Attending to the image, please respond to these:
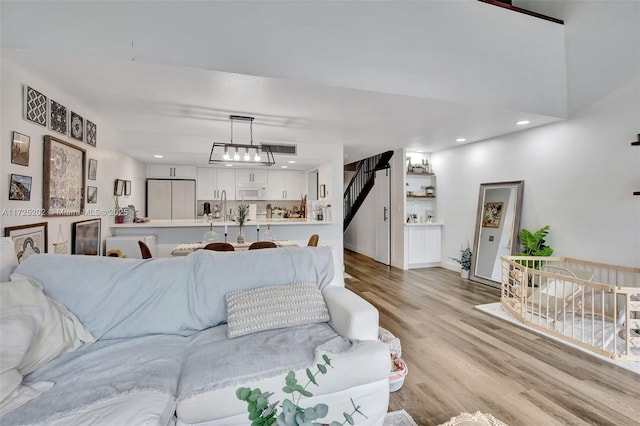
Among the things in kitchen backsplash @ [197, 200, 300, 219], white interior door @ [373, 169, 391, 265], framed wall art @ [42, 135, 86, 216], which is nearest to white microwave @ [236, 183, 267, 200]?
kitchen backsplash @ [197, 200, 300, 219]

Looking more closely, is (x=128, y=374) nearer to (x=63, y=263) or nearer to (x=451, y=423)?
(x=63, y=263)

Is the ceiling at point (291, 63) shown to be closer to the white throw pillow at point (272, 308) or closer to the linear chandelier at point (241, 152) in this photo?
the linear chandelier at point (241, 152)

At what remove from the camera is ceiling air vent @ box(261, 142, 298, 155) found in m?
4.62

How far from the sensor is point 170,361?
1516mm

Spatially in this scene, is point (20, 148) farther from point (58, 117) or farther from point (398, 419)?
point (398, 419)

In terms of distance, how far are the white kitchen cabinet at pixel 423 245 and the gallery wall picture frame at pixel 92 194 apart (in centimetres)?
488

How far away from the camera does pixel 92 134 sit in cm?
339

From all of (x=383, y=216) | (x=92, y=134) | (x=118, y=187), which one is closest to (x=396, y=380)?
(x=92, y=134)

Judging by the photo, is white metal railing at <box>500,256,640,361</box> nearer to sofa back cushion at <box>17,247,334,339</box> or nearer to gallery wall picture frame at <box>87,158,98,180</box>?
sofa back cushion at <box>17,247,334,339</box>

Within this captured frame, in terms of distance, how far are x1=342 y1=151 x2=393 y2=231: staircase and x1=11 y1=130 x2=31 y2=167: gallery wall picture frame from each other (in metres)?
5.31

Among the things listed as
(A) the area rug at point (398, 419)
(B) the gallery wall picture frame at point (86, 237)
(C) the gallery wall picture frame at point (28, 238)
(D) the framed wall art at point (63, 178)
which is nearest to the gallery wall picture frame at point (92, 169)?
(D) the framed wall art at point (63, 178)

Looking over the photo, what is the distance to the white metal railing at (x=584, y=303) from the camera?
2.49 m

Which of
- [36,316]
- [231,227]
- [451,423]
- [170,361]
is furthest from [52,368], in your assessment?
[231,227]

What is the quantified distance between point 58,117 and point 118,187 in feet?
5.26
